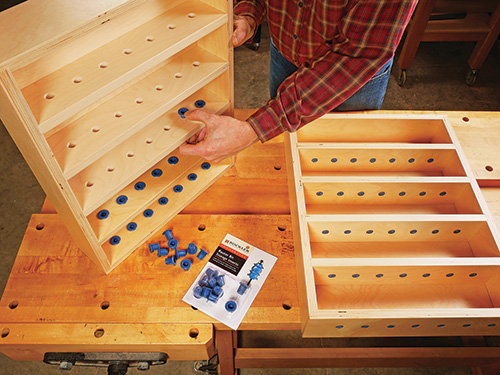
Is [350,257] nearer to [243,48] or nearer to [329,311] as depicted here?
[329,311]

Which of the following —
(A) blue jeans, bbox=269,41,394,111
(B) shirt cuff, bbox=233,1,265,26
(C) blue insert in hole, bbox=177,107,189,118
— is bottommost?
(A) blue jeans, bbox=269,41,394,111

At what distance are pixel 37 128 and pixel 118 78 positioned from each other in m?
0.24

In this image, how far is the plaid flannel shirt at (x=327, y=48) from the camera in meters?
1.16

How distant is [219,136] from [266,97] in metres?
2.23

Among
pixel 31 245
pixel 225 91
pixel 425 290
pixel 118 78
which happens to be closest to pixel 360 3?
pixel 225 91

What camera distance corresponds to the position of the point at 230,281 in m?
1.41

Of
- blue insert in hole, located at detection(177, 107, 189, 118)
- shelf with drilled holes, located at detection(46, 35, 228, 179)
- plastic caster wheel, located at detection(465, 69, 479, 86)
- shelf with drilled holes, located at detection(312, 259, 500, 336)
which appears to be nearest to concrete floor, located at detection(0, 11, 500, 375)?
plastic caster wheel, located at detection(465, 69, 479, 86)

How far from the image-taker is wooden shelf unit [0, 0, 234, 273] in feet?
3.15

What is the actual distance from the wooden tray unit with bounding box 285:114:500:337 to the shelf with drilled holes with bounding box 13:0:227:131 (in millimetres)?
638

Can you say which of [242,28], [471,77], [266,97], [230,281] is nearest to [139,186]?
[230,281]

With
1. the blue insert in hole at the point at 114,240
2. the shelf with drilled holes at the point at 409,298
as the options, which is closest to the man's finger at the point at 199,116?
the blue insert in hole at the point at 114,240

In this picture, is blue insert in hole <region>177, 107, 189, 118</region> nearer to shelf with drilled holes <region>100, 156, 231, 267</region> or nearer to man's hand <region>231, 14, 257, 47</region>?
shelf with drilled holes <region>100, 156, 231, 267</region>

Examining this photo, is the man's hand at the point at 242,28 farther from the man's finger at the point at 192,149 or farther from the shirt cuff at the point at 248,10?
the man's finger at the point at 192,149

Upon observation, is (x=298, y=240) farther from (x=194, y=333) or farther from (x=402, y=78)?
(x=402, y=78)
